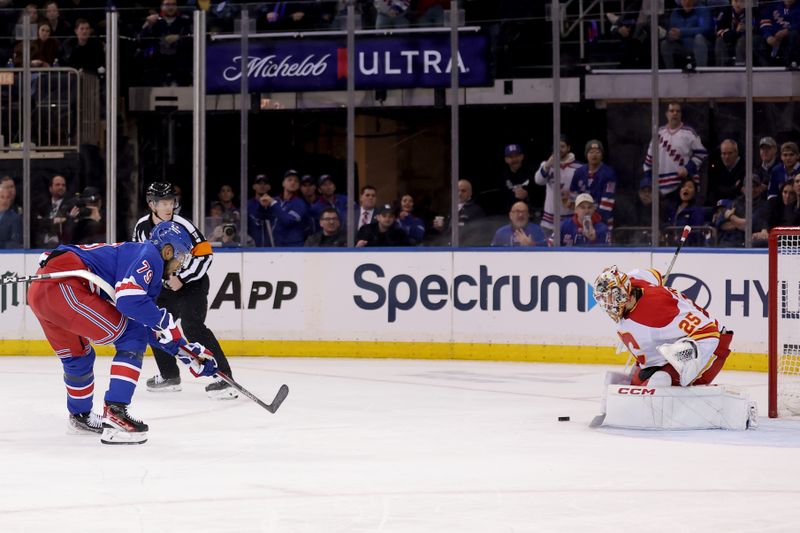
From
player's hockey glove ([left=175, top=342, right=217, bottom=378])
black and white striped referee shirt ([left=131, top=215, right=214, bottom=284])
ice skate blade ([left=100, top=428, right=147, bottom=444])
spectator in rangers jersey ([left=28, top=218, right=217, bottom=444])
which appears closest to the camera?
spectator in rangers jersey ([left=28, top=218, right=217, bottom=444])

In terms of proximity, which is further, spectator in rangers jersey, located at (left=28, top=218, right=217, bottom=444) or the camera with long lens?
the camera with long lens

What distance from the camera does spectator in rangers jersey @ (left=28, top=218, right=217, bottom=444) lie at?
5.61 meters

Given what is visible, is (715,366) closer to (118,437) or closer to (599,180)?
(118,437)

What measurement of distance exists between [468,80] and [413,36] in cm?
52

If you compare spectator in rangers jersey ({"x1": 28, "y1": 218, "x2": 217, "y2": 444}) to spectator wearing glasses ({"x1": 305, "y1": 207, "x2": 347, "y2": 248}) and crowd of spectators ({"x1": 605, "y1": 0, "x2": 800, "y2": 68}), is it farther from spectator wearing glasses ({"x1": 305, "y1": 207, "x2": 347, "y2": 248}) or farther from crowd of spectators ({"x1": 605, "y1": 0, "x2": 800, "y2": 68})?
crowd of spectators ({"x1": 605, "y1": 0, "x2": 800, "y2": 68})

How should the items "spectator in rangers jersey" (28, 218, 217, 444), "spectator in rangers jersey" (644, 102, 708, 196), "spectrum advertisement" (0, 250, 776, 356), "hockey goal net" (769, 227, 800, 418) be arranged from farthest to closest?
"spectrum advertisement" (0, 250, 776, 356)
"spectator in rangers jersey" (644, 102, 708, 196)
"hockey goal net" (769, 227, 800, 418)
"spectator in rangers jersey" (28, 218, 217, 444)

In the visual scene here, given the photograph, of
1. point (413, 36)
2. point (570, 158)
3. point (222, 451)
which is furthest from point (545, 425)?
point (413, 36)

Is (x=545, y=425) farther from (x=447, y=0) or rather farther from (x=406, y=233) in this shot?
(x=447, y=0)

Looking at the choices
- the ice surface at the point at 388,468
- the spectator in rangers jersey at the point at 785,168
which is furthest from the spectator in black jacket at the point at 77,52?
the spectator in rangers jersey at the point at 785,168

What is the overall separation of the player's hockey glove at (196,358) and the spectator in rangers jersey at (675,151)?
4.33m

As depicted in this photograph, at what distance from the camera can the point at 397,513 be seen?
430 cm

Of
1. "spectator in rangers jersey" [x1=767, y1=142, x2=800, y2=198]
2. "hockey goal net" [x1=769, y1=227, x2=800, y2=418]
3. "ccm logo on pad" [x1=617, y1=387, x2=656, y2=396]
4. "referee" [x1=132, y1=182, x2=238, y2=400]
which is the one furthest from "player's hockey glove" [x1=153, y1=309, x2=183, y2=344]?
"spectator in rangers jersey" [x1=767, y1=142, x2=800, y2=198]

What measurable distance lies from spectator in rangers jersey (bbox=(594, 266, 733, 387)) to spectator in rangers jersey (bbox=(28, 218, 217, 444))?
74.4 inches

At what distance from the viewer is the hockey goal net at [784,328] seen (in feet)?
22.2
